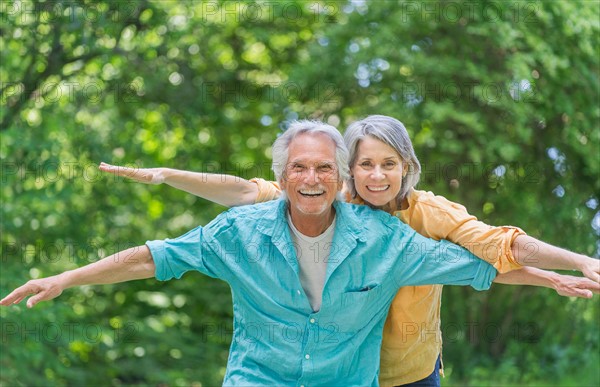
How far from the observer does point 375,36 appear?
244 inches

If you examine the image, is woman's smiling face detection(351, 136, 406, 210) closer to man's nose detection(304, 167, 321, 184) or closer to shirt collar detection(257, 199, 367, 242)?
shirt collar detection(257, 199, 367, 242)

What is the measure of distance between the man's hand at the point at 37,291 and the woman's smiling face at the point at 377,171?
1.07 m

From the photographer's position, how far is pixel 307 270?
291 centimetres

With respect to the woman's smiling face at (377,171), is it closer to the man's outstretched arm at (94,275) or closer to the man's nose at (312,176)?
the man's nose at (312,176)

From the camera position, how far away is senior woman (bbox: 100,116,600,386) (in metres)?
2.97

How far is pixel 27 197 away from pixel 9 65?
1.13m

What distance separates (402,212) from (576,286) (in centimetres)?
67

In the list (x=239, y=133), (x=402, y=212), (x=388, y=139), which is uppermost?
(x=388, y=139)

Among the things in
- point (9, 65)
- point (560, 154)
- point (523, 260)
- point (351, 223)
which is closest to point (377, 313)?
point (351, 223)

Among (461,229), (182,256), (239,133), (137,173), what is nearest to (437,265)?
(461,229)

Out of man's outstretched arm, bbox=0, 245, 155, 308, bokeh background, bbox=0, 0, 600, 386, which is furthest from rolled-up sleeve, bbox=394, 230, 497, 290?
bokeh background, bbox=0, 0, 600, 386

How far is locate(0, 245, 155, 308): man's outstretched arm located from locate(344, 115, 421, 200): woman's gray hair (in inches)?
30.7

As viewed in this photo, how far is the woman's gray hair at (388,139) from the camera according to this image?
3.04 meters

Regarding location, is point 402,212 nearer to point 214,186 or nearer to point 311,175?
point 311,175
